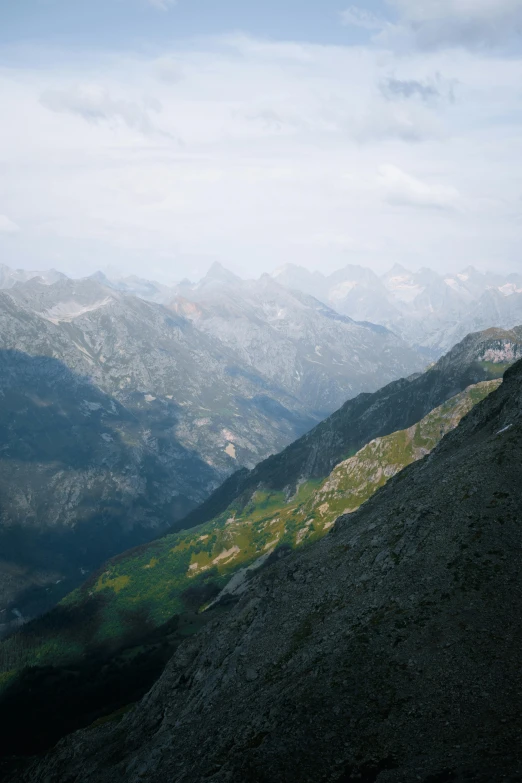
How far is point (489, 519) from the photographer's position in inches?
2675

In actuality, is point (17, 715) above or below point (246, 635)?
below

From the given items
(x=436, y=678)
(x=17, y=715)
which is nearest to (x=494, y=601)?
(x=436, y=678)

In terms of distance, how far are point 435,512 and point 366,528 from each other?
17.1 meters

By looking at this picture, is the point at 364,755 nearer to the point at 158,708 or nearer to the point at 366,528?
the point at 366,528

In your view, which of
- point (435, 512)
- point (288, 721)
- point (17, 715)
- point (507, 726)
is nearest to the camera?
point (507, 726)

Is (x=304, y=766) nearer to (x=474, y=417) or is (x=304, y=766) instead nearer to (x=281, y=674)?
(x=281, y=674)

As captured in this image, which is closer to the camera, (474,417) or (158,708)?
(158,708)

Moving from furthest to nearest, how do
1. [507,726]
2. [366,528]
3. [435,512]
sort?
[366,528] → [435,512] → [507,726]

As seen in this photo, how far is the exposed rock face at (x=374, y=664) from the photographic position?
46.0 m

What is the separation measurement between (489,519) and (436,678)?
24012mm

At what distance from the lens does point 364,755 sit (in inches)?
1839

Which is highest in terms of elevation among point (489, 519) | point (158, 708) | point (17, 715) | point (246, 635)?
point (489, 519)

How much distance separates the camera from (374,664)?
56375mm

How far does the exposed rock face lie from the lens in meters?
46.0
